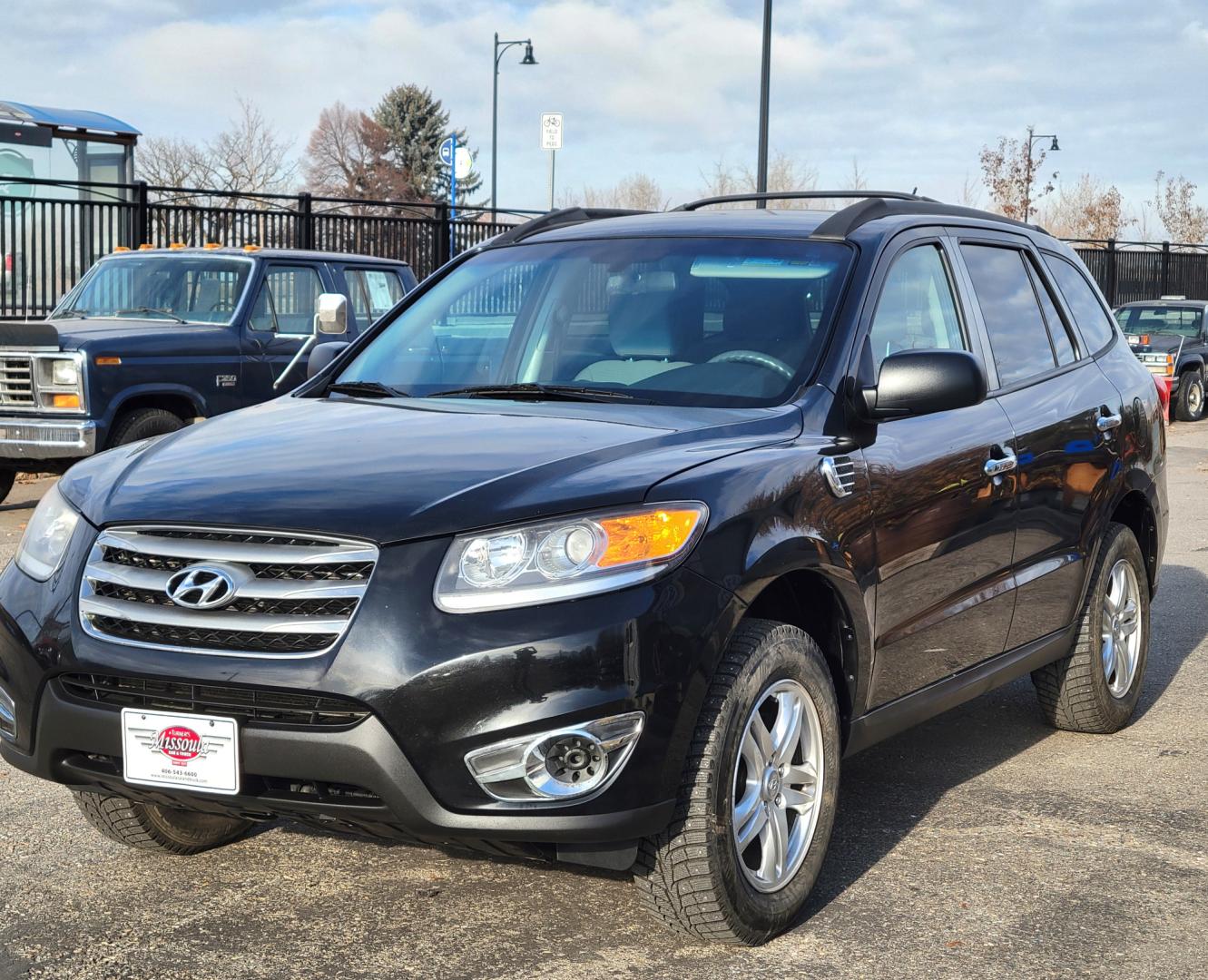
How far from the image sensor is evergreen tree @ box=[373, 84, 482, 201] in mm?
87250

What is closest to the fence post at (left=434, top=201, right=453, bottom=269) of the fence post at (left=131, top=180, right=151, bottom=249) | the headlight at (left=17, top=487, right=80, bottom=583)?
the fence post at (left=131, top=180, right=151, bottom=249)

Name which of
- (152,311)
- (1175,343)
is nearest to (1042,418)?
(152,311)

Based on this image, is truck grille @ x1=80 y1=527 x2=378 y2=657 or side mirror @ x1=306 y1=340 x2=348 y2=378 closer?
truck grille @ x1=80 y1=527 x2=378 y2=657

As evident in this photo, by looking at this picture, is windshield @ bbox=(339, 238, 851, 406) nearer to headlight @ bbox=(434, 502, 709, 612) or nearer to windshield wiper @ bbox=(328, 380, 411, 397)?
windshield wiper @ bbox=(328, 380, 411, 397)

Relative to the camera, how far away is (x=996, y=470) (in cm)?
489

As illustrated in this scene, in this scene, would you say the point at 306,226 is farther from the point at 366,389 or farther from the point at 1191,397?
the point at 366,389

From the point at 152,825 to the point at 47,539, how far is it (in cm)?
92

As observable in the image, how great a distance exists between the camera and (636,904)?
4121mm

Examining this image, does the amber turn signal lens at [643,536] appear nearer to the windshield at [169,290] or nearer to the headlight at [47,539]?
the headlight at [47,539]

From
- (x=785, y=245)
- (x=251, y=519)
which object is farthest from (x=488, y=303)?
(x=251, y=519)

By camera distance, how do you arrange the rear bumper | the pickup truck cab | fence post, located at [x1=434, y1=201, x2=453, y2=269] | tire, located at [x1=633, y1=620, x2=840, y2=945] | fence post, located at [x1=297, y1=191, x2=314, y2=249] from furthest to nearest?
the pickup truck cab → fence post, located at [x1=434, y1=201, x2=453, y2=269] → fence post, located at [x1=297, y1=191, x2=314, y2=249] → tire, located at [x1=633, y1=620, x2=840, y2=945] → the rear bumper

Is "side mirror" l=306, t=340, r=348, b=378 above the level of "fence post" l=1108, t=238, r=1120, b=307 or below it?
below

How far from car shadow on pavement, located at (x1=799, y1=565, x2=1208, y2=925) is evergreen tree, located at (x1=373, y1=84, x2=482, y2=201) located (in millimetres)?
82522

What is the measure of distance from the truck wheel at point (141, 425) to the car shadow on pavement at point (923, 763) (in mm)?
6621
